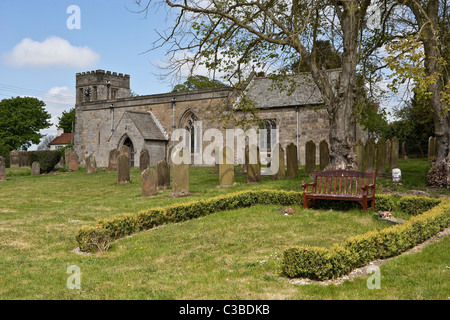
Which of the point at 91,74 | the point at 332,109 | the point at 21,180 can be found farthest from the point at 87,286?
the point at 91,74

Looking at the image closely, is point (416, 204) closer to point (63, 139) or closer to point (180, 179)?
point (180, 179)

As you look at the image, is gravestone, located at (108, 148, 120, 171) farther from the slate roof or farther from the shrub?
the slate roof

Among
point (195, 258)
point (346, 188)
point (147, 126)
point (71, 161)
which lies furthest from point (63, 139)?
point (195, 258)

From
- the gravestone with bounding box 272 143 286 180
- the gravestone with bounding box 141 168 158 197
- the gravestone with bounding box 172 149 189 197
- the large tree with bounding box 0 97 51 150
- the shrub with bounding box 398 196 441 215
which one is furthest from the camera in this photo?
the large tree with bounding box 0 97 51 150

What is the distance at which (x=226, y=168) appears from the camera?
50.5 feet

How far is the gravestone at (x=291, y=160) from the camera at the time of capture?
1675 cm

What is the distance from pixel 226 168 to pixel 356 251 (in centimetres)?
952

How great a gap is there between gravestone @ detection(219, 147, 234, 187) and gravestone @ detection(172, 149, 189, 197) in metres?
1.99

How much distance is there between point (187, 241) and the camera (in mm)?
8070

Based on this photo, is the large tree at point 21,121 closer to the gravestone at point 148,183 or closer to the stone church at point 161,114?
the stone church at point 161,114

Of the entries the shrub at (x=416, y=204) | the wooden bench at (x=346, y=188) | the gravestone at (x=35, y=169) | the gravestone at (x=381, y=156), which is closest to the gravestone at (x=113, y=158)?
the gravestone at (x=35, y=169)

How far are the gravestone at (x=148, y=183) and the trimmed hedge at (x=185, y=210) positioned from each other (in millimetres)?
3683

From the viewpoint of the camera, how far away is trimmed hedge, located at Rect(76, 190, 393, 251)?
8.05m

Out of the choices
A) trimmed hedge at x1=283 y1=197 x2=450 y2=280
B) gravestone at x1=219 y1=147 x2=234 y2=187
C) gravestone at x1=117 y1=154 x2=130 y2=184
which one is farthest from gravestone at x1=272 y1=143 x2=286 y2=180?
trimmed hedge at x1=283 y1=197 x2=450 y2=280
